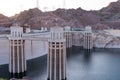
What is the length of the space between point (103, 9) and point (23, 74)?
3031 inches

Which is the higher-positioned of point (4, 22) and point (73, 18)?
point (73, 18)

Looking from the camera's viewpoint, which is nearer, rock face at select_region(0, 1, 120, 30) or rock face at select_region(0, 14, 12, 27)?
rock face at select_region(0, 14, 12, 27)

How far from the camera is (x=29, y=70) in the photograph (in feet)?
117

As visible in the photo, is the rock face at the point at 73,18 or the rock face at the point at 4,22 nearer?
the rock face at the point at 4,22

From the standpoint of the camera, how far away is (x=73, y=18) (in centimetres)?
9150

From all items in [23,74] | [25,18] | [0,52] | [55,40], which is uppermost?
[25,18]

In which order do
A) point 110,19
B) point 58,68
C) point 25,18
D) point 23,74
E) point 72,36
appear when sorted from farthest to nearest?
point 110,19 < point 25,18 < point 72,36 < point 23,74 < point 58,68

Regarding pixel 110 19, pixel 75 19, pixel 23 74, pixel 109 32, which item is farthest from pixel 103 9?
pixel 23 74

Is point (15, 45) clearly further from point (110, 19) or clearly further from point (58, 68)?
point (110, 19)

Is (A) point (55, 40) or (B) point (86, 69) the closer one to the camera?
(A) point (55, 40)

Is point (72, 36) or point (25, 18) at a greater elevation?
point (25, 18)

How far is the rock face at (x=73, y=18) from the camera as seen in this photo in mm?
80562

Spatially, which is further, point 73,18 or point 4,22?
point 73,18

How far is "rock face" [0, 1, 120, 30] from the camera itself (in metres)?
80.6
